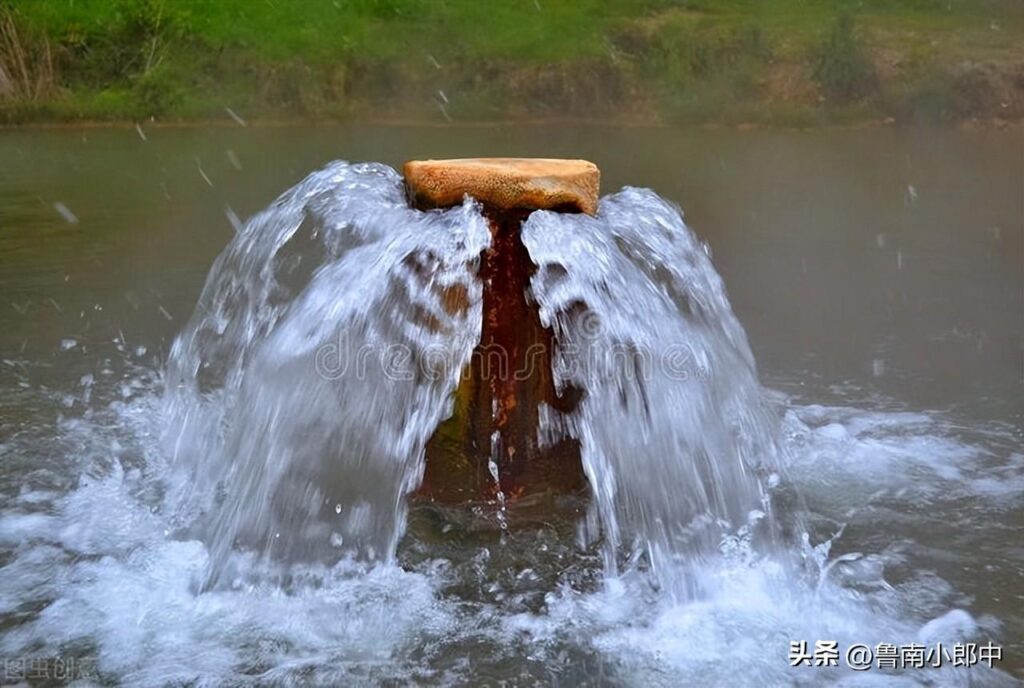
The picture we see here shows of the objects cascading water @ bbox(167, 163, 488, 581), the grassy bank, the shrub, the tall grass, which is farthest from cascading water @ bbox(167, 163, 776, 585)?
the shrub

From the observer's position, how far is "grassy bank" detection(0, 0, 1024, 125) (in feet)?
61.0

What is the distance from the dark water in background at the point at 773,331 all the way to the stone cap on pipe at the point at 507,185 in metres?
0.96

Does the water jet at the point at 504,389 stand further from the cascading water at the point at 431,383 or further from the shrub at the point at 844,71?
the shrub at the point at 844,71

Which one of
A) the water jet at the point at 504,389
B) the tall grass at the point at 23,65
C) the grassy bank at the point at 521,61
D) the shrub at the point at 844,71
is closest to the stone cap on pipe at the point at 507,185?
the water jet at the point at 504,389

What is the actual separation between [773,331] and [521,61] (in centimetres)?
1637

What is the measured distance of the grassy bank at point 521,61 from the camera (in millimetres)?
18578

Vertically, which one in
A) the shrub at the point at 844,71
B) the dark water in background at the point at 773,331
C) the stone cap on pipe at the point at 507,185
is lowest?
the dark water in background at the point at 773,331

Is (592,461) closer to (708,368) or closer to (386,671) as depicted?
(708,368)

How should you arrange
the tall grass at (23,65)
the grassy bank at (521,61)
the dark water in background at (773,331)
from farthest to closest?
the grassy bank at (521,61)
the tall grass at (23,65)
the dark water in background at (773,331)

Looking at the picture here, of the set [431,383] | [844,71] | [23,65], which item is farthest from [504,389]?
[844,71]

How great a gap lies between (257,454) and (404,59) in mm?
19170

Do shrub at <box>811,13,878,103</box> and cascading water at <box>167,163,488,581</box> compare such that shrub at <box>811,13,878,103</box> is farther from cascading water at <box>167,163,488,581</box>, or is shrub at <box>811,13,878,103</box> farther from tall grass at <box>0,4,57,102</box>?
cascading water at <box>167,163,488,581</box>

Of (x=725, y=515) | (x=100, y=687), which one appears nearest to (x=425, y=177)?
(x=725, y=515)

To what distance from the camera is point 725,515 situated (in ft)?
12.0
